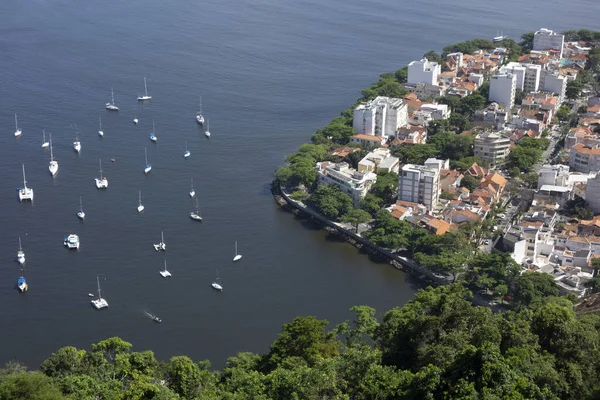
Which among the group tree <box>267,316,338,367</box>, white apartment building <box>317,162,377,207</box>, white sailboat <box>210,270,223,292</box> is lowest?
white sailboat <box>210,270,223,292</box>

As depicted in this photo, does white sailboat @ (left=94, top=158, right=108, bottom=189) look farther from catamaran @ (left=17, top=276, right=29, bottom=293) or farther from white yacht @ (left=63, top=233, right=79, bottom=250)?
catamaran @ (left=17, top=276, right=29, bottom=293)

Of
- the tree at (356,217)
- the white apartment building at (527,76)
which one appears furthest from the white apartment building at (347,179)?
the white apartment building at (527,76)

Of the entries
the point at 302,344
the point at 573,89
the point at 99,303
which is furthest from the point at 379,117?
the point at 302,344

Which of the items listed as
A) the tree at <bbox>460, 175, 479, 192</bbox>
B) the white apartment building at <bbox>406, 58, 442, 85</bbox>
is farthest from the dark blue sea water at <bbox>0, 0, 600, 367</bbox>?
the tree at <bbox>460, 175, 479, 192</bbox>

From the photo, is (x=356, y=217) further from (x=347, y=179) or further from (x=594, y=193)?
(x=594, y=193)

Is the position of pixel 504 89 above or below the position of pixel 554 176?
above

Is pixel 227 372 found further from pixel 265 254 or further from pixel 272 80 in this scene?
pixel 272 80
